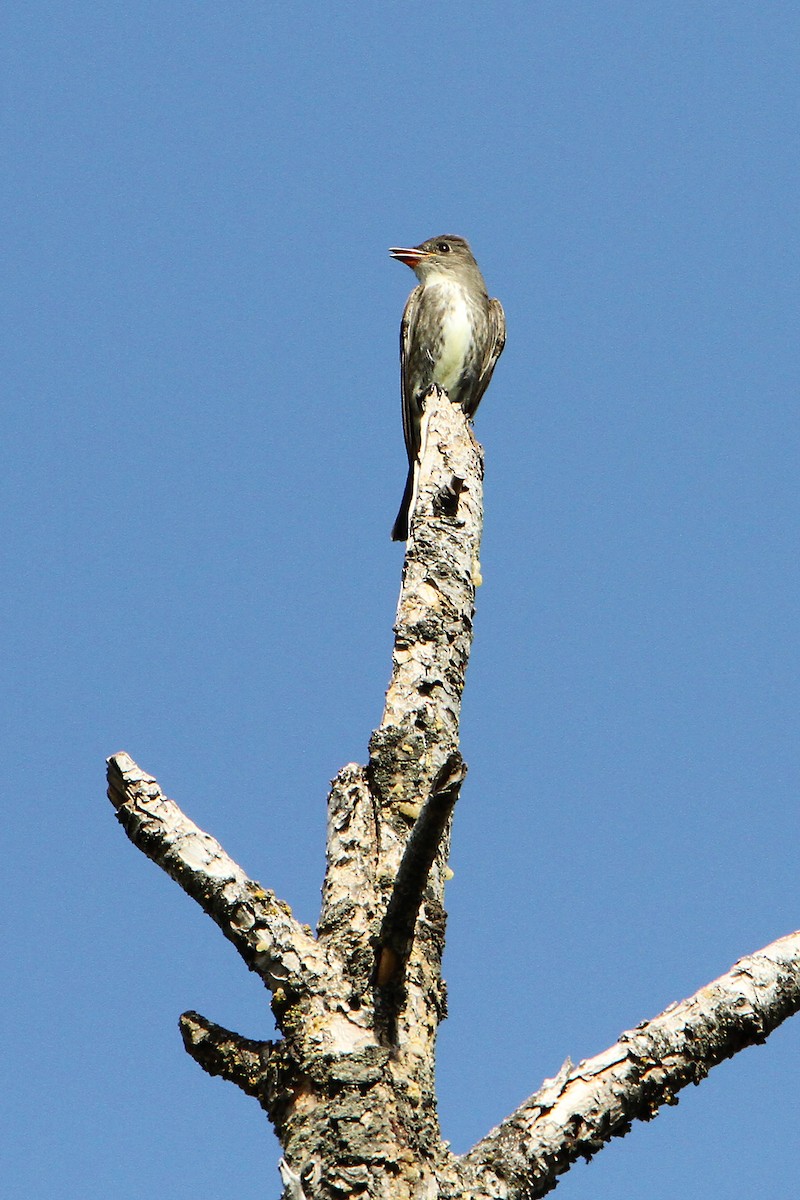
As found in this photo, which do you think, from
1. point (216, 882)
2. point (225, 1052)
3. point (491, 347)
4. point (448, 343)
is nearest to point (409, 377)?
point (448, 343)

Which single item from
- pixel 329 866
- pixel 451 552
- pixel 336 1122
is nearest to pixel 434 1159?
pixel 336 1122

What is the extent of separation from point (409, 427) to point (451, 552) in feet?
16.9

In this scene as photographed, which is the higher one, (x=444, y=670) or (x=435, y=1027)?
(x=444, y=670)

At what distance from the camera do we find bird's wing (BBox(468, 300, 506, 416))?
9500 millimetres

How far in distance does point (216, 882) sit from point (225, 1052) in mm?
403

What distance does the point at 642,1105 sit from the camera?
299 centimetres

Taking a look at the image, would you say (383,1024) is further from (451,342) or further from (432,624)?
(451,342)

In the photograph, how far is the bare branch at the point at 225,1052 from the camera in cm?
306

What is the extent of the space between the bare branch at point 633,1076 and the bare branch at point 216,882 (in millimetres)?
590

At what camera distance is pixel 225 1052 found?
310 cm

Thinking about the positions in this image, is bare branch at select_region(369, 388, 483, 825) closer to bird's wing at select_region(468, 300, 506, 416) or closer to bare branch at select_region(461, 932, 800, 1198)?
bare branch at select_region(461, 932, 800, 1198)

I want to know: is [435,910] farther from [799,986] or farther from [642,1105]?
[799,986]

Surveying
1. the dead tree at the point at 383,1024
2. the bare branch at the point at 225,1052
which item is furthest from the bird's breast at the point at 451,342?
the bare branch at the point at 225,1052

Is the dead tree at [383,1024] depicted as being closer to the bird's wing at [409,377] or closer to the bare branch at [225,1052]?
the bare branch at [225,1052]
